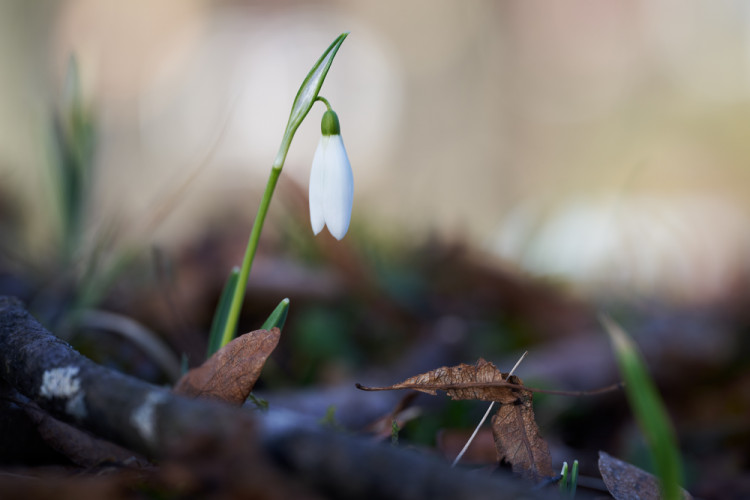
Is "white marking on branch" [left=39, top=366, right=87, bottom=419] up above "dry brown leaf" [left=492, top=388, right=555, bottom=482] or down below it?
above

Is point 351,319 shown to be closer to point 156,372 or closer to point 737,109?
Result: point 156,372

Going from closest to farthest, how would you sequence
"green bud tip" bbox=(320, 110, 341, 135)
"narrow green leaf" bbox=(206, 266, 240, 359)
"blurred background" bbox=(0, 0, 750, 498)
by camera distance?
"green bud tip" bbox=(320, 110, 341, 135), "narrow green leaf" bbox=(206, 266, 240, 359), "blurred background" bbox=(0, 0, 750, 498)

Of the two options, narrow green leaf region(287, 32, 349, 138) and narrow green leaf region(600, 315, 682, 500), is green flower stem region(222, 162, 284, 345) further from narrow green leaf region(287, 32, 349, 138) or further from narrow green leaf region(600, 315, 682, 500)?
narrow green leaf region(600, 315, 682, 500)

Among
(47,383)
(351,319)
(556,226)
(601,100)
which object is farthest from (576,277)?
(601,100)

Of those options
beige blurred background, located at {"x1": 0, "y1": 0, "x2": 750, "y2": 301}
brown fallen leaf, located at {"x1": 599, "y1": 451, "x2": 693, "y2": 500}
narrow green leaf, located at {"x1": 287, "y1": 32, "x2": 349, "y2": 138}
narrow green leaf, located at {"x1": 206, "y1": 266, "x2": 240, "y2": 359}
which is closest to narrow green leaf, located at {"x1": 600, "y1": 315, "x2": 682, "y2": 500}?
brown fallen leaf, located at {"x1": 599, "y1": 451, "x2": 693, "y2": 500}

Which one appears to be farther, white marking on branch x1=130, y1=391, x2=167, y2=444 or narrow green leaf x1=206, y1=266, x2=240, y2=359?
narrow green leaf x1=206, y1=266, x2=240, y2=359

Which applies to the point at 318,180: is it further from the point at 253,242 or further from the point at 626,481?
the point at 626,481

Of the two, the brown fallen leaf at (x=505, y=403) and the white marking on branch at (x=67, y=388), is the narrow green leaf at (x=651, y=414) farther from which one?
the white marking on branch at (x=67, y=388)
